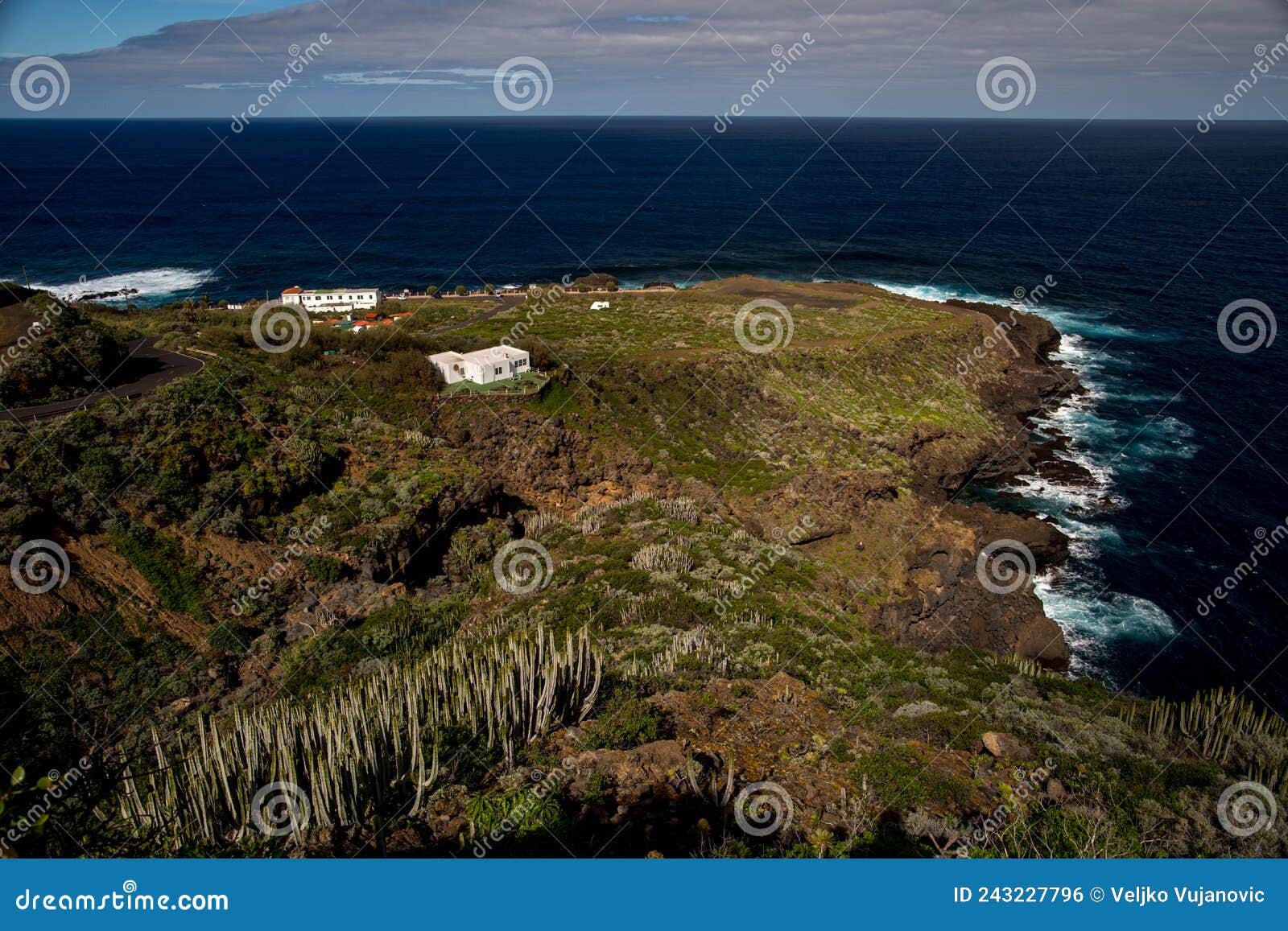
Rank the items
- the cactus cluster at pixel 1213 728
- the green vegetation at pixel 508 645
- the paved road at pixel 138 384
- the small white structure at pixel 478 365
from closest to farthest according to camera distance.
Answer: the green vegetation at pixel 508 645 → the cactus cluster at pixel 1213 728 → the paved road at pixel 138 384 → the small white structure at pixel 478 365

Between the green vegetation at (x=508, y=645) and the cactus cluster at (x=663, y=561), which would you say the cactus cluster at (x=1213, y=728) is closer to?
the green vegetation at (x=508, y=645)

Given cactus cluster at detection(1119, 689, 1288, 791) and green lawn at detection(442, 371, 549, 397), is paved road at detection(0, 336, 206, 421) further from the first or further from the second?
cactus cluster at detection(1119, 689, 1288, 791)

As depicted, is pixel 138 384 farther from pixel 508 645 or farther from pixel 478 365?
pixel 508 645

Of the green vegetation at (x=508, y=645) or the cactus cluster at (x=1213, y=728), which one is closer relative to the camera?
the green vegetation at (x=508, y=645)

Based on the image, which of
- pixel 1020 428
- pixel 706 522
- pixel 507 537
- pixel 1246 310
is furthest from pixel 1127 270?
pixel 507 537

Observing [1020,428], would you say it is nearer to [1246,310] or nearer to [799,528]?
[799,528]

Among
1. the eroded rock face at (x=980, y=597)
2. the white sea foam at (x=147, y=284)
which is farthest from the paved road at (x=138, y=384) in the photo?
the white sea foam at (x=147, y=284)
